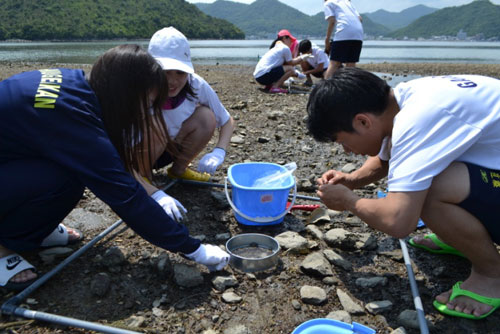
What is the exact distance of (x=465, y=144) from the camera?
1495 mm

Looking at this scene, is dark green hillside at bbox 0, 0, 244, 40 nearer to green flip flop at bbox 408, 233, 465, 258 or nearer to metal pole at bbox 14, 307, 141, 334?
metal pole at bbox 14, 307, 141, 334

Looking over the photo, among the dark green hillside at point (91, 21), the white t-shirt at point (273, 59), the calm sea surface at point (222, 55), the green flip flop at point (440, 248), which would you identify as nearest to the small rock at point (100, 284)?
the green flip flop at point (440, 248)

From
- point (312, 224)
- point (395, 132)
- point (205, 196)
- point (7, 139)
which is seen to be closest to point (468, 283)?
point (395, 132)

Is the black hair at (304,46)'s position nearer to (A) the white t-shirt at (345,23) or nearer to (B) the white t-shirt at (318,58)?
(B) the white t-shirt at (318,58)

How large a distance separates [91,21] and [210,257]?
232 feet

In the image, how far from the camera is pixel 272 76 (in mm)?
7293

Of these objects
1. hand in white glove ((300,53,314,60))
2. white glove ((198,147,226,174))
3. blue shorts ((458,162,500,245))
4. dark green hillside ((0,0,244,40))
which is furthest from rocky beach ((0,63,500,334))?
dark green hillside ((0,0,244,40))

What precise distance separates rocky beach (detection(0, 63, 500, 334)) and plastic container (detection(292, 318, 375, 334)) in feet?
0.24

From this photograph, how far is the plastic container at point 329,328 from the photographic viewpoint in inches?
61.8

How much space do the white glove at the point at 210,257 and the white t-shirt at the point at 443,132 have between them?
0.89 meters

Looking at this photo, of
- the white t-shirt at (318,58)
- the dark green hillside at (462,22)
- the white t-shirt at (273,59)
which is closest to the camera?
the white t-shirt at (273,59)

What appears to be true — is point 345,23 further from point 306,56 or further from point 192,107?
point 192,107

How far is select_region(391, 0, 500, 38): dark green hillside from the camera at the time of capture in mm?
128113

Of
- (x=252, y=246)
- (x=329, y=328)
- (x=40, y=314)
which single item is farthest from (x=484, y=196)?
(x=40, y=314)
